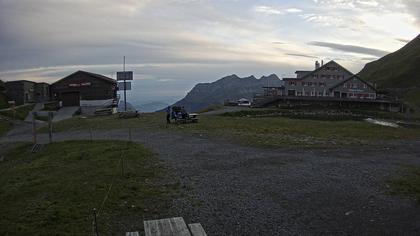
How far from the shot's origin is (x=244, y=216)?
10.4m

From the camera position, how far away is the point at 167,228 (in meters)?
7.44

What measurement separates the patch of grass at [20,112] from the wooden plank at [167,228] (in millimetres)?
55612

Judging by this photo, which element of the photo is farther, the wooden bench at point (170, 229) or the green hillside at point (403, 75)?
the green hillside at point (403, 75)

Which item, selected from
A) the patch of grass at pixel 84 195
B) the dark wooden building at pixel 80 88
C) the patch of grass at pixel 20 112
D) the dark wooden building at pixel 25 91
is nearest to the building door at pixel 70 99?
the dark wooden building at pixel 80 88

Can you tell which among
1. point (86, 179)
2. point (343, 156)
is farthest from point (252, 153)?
point (86, 179)

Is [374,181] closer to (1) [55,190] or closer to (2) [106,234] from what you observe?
(2) [106,234]

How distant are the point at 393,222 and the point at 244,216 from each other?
3665mm

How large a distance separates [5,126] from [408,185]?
46504 millimetres

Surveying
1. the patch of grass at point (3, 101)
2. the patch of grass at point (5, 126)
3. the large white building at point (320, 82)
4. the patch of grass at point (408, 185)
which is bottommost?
the patch of grass at point (5, 126)

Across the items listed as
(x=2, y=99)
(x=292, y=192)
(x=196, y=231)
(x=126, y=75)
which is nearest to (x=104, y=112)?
(x=126, y=75)

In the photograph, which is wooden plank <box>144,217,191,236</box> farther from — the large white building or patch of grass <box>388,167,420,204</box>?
the large white building

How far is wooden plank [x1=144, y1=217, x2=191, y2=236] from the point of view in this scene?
23.5 ft

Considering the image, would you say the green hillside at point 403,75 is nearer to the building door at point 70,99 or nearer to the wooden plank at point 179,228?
the building door at point 70,99

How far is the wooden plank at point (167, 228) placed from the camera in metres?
7.16
